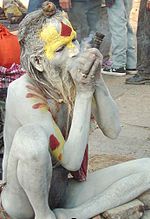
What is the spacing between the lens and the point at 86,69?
9.03ft

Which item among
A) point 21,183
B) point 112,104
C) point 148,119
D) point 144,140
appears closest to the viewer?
point 21,183

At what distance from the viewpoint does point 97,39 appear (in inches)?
121

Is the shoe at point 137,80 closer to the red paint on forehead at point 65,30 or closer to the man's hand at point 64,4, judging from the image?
the man's hand at point 64,4

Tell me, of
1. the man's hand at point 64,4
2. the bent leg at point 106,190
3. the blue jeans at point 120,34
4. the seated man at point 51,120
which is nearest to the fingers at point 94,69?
the seated man at point 51,120

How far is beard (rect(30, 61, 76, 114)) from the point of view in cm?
286

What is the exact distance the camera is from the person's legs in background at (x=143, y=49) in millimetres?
6590

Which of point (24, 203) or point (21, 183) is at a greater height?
point (21, 183)

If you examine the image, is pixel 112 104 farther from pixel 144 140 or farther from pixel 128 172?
pixel 144 140

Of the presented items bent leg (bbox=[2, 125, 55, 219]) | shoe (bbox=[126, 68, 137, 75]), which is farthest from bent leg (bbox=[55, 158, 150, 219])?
shoe (bbox=[126, 68, 137, 75])

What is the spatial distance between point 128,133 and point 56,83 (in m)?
2.34

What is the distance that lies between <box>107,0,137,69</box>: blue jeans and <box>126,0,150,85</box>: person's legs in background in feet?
0.72

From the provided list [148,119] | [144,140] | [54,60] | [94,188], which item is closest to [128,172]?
[94,188]

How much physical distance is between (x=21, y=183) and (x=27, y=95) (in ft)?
1.53

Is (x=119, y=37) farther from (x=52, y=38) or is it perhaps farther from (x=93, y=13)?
(x=52, y=38)
